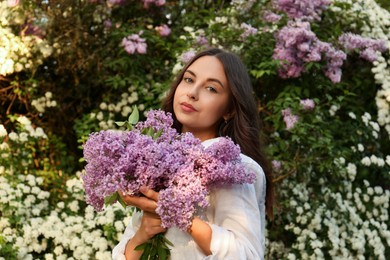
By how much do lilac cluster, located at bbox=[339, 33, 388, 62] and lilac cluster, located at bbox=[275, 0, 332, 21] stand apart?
240 millimetres

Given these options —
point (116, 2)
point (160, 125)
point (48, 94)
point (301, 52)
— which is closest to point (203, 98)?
point (160, 125)

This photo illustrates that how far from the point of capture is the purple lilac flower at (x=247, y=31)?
161 inches

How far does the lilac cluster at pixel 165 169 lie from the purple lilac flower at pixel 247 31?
2549 mm

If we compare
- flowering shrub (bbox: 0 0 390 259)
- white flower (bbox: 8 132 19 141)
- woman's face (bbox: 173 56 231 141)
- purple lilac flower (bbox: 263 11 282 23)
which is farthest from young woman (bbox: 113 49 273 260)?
white flower (bbox: 8 132 19 141)

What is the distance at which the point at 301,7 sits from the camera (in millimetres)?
4113

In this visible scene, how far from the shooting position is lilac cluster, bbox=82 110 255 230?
1527mm

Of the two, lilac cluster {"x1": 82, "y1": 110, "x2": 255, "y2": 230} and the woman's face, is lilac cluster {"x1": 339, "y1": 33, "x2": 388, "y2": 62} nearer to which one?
the woman's face

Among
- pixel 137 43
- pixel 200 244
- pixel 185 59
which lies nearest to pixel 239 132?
pixel 200 244

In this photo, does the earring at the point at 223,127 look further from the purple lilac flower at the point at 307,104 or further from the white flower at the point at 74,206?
the white flower at the point at 74,206

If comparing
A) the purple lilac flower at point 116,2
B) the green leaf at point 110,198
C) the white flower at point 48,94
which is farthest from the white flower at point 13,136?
the green leaf at point 110,198

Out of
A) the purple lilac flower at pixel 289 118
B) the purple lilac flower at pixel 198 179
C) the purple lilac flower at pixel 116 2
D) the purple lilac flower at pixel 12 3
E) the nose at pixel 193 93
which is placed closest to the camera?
the purple lilac flower at pixel 198 179

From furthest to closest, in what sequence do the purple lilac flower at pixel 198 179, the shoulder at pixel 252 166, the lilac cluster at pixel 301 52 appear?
1. the lilac cluster at pixel 301 52
2. the shoulder at pixel 252 166
3. the purple lilac flower at pixel 198 179

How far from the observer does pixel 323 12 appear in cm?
444

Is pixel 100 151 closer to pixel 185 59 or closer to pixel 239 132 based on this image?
pixel 239 132
